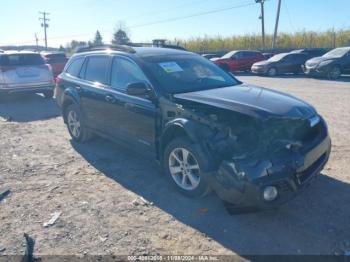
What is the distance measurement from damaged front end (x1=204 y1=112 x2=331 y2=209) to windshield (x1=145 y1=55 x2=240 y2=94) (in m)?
1.13

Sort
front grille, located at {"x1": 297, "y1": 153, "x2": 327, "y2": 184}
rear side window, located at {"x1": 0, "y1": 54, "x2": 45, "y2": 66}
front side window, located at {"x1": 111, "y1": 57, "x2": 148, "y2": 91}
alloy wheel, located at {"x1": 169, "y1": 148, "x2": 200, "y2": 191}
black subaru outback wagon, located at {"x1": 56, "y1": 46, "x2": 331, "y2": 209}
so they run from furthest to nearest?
1. rear side window, located at {"x1": 0, "y1": 54, "x2": 45, "y2": 66}
2. front side window, located at {"x1": 111, "y1": 57, "x2": 148, "y2": 91}
3. alloy wheel, located at {"x1": 169, "y1": 148, "x2": 200, "y2": 191}
4. front grille, located at {"x1": 297, "y1": 153, "x2": 327, "y2": 184}
5. black subaru outback wagon, located at {"x1": 56, "y1": 46, "x2": 331, "y2": 209}

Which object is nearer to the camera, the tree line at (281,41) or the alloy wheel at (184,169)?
the alloy wheel at (184,169)

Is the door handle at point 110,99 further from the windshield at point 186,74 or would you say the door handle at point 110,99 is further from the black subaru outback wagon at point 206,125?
the windshield at point 186,74

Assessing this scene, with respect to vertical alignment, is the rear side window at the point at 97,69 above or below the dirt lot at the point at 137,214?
above

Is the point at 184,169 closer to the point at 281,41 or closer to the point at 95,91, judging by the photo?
the point at 95,91

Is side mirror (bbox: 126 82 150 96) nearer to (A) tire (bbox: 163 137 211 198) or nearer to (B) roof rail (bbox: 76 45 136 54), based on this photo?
(A) tire (bbox: 163 137 211 198)

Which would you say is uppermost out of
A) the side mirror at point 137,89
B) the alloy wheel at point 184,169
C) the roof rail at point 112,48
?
the roof rail at point 112,48

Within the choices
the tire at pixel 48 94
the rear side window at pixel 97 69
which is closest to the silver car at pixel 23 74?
the tire at pixel 48 94

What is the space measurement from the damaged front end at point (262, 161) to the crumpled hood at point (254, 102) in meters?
0.10

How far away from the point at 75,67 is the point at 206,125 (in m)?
3.60

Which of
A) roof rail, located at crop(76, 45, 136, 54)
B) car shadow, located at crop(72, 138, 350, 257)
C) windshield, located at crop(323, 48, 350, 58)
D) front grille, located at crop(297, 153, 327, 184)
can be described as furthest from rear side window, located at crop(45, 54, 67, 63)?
front grille, located at crop(297, 153, 327, 184)

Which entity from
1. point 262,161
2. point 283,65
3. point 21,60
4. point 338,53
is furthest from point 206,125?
point 283,65

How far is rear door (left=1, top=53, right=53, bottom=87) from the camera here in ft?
34.2

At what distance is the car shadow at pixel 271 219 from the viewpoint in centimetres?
313
